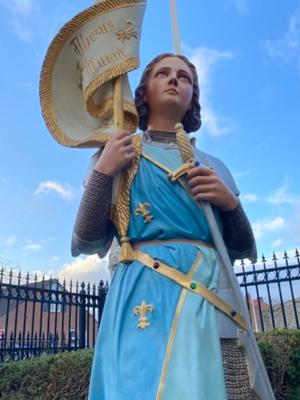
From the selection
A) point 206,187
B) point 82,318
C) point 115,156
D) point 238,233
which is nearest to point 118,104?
point 115,156

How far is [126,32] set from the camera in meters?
1.85

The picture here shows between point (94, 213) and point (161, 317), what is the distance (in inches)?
19.2

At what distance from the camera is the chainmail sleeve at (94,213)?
164 cm

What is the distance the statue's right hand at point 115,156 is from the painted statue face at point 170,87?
0.39 meters

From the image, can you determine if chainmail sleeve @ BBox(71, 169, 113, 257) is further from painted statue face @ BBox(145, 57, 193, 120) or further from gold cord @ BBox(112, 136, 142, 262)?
painted statue face @ BBox(145, 57, 193, 120)

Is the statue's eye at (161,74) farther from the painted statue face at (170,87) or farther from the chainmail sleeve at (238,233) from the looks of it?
the chainmail sleeve at (238,233)

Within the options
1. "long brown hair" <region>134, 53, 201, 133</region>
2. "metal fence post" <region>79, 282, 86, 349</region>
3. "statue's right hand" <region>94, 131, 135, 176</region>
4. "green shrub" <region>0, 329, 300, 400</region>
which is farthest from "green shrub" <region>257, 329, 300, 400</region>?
"metal fence post" <region>79, 282, 86, 349</region>

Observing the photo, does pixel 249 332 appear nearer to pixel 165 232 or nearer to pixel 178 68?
pixel 165 232

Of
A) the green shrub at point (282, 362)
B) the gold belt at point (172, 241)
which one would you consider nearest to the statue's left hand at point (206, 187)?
the gold belt at point (172, 241)

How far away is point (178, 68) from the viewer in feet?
6.60

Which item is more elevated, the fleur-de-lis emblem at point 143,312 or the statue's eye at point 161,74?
the statue's eye at point 161,74

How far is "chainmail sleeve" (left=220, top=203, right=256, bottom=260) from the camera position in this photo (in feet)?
5.87

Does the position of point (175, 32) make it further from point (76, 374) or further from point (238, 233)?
point (76, 374)

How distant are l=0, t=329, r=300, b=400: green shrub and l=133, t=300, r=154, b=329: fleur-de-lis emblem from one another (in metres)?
3.19
